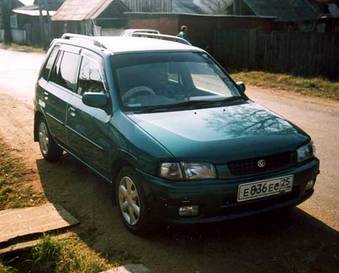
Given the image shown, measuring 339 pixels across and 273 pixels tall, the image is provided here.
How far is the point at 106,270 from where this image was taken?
3.76m

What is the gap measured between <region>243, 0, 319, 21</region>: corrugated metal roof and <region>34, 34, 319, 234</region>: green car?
25059mm

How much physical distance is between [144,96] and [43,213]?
1.69 m

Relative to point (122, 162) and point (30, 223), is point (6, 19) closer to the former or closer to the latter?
point (30, 223)

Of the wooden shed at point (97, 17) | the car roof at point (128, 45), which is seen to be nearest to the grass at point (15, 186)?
the car roof at point (128, 45)

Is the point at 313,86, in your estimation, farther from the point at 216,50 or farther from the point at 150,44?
the point at 150,44

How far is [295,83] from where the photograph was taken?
1444 cm

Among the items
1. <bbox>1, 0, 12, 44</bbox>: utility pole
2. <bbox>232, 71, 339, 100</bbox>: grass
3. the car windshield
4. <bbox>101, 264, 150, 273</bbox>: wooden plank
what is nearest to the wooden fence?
<bbox>232, 71, 339, 100</bbox>: grass

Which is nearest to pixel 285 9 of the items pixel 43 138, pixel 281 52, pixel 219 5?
pixel 219 5

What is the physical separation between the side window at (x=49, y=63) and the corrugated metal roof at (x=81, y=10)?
29.4 metres

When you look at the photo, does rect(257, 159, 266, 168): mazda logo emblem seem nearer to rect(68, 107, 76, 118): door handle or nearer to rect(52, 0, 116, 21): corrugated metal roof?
rect(68, 107, 76, 118): door handle

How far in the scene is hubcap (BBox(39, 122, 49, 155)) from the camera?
674cm

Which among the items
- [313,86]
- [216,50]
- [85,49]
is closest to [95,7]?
[216,50]

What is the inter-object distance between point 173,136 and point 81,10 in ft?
120

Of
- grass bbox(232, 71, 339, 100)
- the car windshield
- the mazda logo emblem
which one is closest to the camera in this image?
the mazda logo emblem
